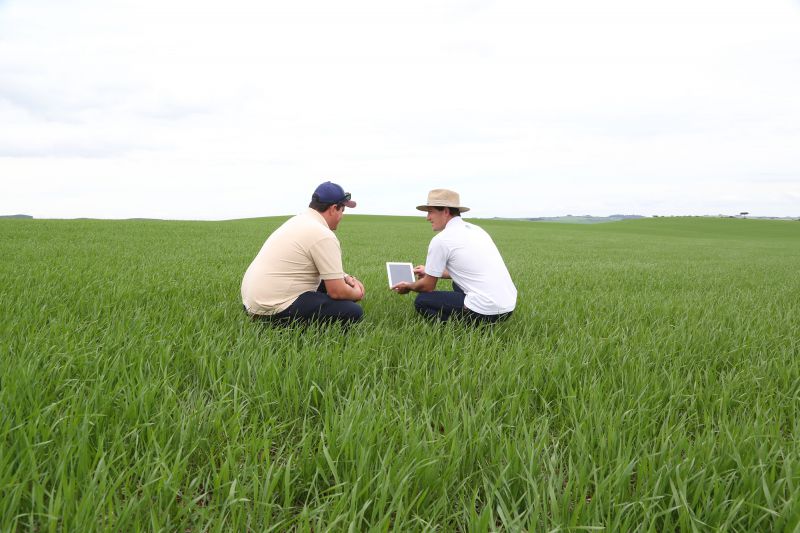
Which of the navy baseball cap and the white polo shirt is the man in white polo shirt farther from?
the navy baseball cap

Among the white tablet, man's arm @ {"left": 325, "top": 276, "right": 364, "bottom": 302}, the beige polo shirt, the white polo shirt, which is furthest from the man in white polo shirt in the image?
the beige polo shirt

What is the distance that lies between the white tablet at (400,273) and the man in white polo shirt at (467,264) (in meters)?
0.51

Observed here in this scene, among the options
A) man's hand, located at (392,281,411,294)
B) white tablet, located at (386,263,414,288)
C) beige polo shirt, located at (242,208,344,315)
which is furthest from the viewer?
white tablet, located at (386,263,414,288)

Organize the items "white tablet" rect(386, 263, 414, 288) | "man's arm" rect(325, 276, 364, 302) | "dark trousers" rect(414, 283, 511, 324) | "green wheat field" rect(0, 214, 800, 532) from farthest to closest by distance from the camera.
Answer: "white tablet" rect(386, 263, 414, 288), "dark trousers" rect(414, 283, 511, 324), "man's arm" rect(325, 276, 364, 302), "green wheat field" rect(0, 214, 800, 532)

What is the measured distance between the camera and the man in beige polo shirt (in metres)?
4.10

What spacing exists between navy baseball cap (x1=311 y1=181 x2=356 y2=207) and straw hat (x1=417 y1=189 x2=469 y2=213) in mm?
882

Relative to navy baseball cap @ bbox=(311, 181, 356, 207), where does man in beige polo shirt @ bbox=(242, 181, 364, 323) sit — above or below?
below

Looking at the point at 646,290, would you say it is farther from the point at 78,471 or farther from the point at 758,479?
the point at 78,471

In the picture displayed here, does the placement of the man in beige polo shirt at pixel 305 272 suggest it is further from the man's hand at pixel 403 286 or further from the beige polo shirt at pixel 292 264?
the man's hand at pixel 403 286

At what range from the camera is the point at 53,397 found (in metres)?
2.54

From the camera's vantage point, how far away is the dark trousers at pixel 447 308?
472 centimetres

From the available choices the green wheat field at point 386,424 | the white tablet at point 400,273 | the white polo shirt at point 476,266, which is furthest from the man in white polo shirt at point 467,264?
the white tablet at point 400,273

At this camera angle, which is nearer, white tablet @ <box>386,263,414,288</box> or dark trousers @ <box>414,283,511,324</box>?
dark trousers @ <box>414,283,511,324</box>

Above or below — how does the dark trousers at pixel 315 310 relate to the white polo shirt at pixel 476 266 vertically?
below
